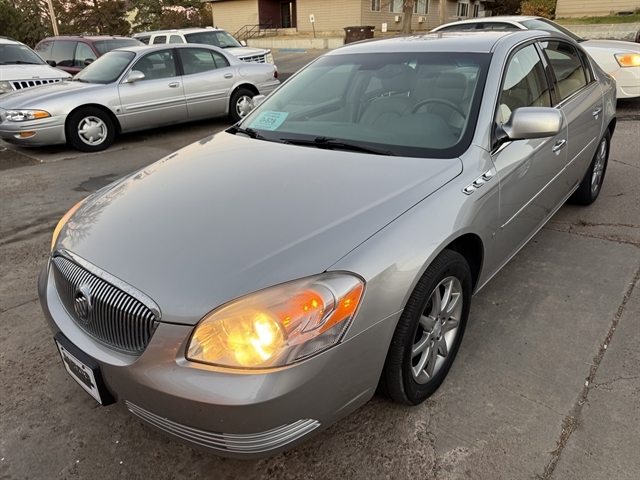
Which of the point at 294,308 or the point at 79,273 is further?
the point at 79,273

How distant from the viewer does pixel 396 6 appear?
3538 centimetres

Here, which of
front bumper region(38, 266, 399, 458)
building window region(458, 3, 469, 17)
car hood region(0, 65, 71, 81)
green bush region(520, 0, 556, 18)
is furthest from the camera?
building window region(458, 3, 469, 17)

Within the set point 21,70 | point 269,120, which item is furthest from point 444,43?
point 21,70

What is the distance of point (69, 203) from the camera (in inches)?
209

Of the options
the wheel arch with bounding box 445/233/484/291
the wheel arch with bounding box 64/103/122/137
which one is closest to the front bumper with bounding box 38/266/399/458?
the wheel arch with bounding box 445/233/484/291

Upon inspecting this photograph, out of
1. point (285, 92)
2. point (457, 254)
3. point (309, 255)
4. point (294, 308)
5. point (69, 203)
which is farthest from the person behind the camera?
point (69, 203)

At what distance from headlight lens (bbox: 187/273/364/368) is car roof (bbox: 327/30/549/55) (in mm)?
1965

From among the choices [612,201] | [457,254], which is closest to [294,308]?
[457,254]

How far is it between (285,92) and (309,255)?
1.95m

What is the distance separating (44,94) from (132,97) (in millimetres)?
1196

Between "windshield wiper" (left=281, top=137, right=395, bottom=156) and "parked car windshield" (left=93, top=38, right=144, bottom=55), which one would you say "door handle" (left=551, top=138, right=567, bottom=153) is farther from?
"parked car windshield" (left=93, top=38, right=144, bottom=55)

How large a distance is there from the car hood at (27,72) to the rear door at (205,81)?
259cm

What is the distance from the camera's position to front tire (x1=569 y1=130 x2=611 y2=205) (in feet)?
14.0

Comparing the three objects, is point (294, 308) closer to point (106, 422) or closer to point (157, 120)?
point (106, 422)
